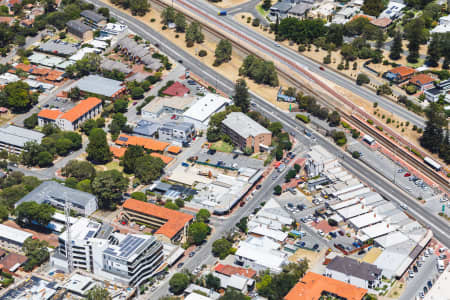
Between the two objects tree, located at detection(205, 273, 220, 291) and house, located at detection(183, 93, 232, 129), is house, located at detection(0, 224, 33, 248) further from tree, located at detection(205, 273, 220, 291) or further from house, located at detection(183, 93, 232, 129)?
house, located at detection(183, 93, 232, 129)

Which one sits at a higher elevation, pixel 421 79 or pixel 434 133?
pixel 421 79

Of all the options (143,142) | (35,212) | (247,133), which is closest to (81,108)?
(143,142)

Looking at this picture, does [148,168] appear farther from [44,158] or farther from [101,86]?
[101,86]

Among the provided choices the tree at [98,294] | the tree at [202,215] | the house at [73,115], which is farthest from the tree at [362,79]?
the tree at [98,294]

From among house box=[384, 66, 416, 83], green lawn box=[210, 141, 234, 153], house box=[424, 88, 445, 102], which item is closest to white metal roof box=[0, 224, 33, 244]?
green lawn box=[210, 141, 234, 153]

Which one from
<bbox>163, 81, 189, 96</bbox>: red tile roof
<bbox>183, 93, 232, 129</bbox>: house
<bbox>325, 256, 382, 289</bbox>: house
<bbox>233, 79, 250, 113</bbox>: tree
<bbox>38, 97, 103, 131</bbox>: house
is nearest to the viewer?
<bbox>325, 256, 382, 289</bbox>: house

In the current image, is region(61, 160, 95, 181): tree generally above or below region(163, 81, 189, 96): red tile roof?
below

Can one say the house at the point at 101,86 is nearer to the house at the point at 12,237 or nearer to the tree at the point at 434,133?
the house at the point at 12,237

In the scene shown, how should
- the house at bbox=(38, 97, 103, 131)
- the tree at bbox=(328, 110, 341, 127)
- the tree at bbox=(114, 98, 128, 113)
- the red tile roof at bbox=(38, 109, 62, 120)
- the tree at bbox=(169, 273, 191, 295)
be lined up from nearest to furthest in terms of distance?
the tree at bbox=(169, 273, 191, 295) < the house at bbox=(38, 97, 103, 131) < the red tile roof at bbox=(38, 109, 62, 120) < the tree at bbox=(328, 110, 341, 127) < the tree at bbox=(114, 98, 128, 113)
